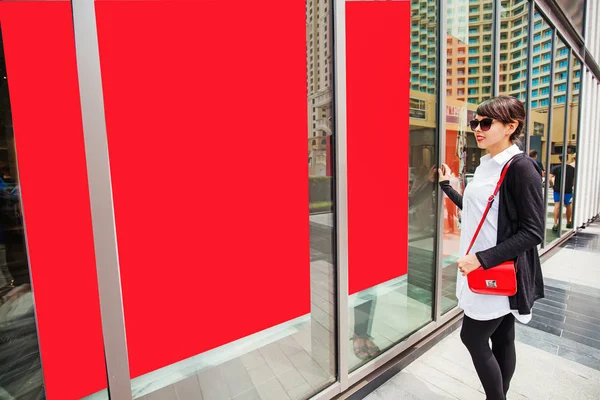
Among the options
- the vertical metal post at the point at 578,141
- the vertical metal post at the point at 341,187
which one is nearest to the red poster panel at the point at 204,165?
the vertical metal post at the point at 341,187

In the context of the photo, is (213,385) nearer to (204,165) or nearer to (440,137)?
(204,165)

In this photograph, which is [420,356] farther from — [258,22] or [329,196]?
[258,22]

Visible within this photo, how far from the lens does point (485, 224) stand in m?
1.64

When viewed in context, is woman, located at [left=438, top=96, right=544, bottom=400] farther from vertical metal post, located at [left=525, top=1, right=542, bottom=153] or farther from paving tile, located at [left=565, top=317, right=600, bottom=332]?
vertical metal post, located at [left=525, top=1, right=542, bottom=153]

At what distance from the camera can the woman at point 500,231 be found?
1.49m

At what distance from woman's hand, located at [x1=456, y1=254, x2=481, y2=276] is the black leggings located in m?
0.31

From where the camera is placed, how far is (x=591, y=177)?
762cm

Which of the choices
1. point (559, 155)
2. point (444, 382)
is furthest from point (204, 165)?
point (559, 155)

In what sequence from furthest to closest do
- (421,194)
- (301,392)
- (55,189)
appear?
(421,194), (301,392), (55,189)

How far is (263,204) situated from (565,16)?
645 cm

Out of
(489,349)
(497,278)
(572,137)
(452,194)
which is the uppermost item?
(572,137)

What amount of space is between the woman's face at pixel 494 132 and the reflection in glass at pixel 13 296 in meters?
2.03

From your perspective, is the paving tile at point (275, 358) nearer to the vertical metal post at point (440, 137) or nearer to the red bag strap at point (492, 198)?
the vertical metal post at point (440, 137)

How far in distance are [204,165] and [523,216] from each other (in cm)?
152
